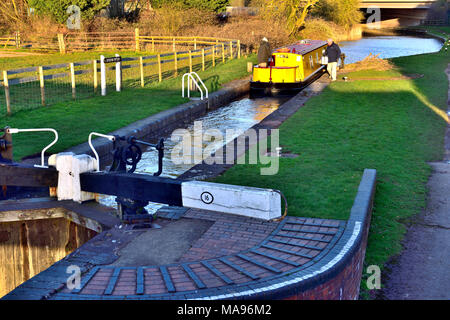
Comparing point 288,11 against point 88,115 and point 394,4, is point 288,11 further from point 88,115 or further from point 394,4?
point 88,115

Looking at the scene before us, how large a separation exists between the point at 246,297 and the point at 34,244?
14.2ft

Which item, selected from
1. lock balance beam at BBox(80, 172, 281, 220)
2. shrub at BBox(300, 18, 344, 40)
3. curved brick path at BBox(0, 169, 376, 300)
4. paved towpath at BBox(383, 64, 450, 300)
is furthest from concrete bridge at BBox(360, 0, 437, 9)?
curved brick path at BBox(0, 169, 376, 300)

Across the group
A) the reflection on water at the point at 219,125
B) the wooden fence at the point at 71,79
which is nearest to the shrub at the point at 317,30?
the wooden fence at the point at 71,79

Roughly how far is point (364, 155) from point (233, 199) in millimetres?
4622

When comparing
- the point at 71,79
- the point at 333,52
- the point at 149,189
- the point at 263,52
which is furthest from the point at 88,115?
the point at 263,52

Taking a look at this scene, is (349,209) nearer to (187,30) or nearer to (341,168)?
(341,168)

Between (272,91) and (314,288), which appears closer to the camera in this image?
(314,288)

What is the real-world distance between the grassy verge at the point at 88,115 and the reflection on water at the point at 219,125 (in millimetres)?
1287

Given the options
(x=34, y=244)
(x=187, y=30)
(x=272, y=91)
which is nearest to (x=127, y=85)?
(x=272, y=91)

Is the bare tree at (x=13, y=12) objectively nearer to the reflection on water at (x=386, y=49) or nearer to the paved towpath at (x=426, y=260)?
the reflection on water at (x=386, y=49)

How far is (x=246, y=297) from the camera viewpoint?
5.23 meters

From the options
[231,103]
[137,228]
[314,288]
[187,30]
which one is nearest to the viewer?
[314,288]

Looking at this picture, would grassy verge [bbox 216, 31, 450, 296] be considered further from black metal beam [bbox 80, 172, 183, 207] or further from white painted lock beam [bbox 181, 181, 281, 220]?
black metal beam [bbox 80, 172, 183, 207]

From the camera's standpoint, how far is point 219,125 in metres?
16.7
